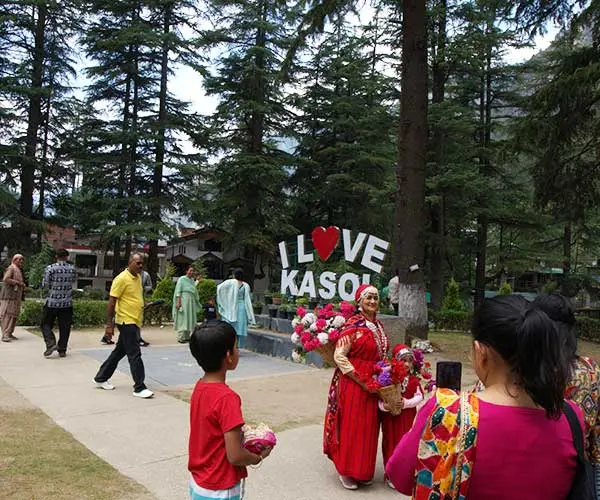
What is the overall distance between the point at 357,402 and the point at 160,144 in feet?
76.6

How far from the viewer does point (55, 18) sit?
87.8 ft

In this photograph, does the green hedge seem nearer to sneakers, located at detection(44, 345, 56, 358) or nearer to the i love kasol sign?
sneakers, located at detection(44, 345, 56, 358)

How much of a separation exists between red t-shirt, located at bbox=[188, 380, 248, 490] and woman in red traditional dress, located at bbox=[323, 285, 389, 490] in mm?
1757

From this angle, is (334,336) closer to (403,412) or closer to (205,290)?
(403,412)

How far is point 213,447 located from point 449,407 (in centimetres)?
122

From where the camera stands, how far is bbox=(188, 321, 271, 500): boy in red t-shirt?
7.56 feet

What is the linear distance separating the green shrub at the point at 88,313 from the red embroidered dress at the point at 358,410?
10.8m

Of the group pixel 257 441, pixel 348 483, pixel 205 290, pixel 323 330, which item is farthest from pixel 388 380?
pixel 205 290

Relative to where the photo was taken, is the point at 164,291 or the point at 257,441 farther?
the point at 164,291

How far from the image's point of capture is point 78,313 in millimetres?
13367

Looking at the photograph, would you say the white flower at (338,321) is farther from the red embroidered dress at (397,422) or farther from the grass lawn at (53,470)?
the grass lawn at (53,470)

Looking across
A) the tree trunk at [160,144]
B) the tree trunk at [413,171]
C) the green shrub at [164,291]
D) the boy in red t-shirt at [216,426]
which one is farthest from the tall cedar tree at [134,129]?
the boy in red t-shirt at [216,426]

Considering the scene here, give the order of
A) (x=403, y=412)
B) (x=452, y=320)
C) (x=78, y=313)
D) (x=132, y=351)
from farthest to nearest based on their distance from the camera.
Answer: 1. (x=452, y=320)
2. (x=78, y=313)
3. (x=132, y=351)
4. (x=403, y=412)

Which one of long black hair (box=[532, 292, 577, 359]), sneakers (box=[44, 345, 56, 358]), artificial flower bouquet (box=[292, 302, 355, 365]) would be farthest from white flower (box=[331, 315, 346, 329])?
sneakers (box=[44, 345, 56, 358])
